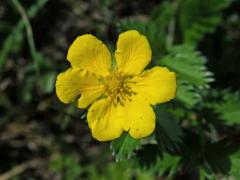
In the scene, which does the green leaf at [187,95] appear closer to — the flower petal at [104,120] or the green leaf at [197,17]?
the flower petal at [104,120]

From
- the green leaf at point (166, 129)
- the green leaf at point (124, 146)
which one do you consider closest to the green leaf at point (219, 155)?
the green leaf at point (166, 129)

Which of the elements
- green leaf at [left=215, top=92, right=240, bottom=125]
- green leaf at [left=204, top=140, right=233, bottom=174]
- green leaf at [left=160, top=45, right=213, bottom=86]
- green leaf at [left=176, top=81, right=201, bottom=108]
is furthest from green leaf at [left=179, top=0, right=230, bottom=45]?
green leaf at [left=204, top=140, right=233, bottom=174]

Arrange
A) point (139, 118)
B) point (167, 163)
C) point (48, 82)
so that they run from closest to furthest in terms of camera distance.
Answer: point (139, 118) < point (167, 163) < point (48, 82)

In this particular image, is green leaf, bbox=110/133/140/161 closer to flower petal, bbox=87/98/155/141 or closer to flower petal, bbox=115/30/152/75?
flower petal, bbox=87/98/155/141

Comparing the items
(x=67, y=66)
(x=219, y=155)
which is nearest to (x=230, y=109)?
(x=219, y=155)

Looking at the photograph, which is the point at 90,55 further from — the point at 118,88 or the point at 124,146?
the point at 124,146

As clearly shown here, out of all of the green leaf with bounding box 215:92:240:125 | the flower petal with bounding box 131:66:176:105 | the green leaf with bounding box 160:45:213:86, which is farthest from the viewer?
the green leaf with bounding box 215:92:240:125
